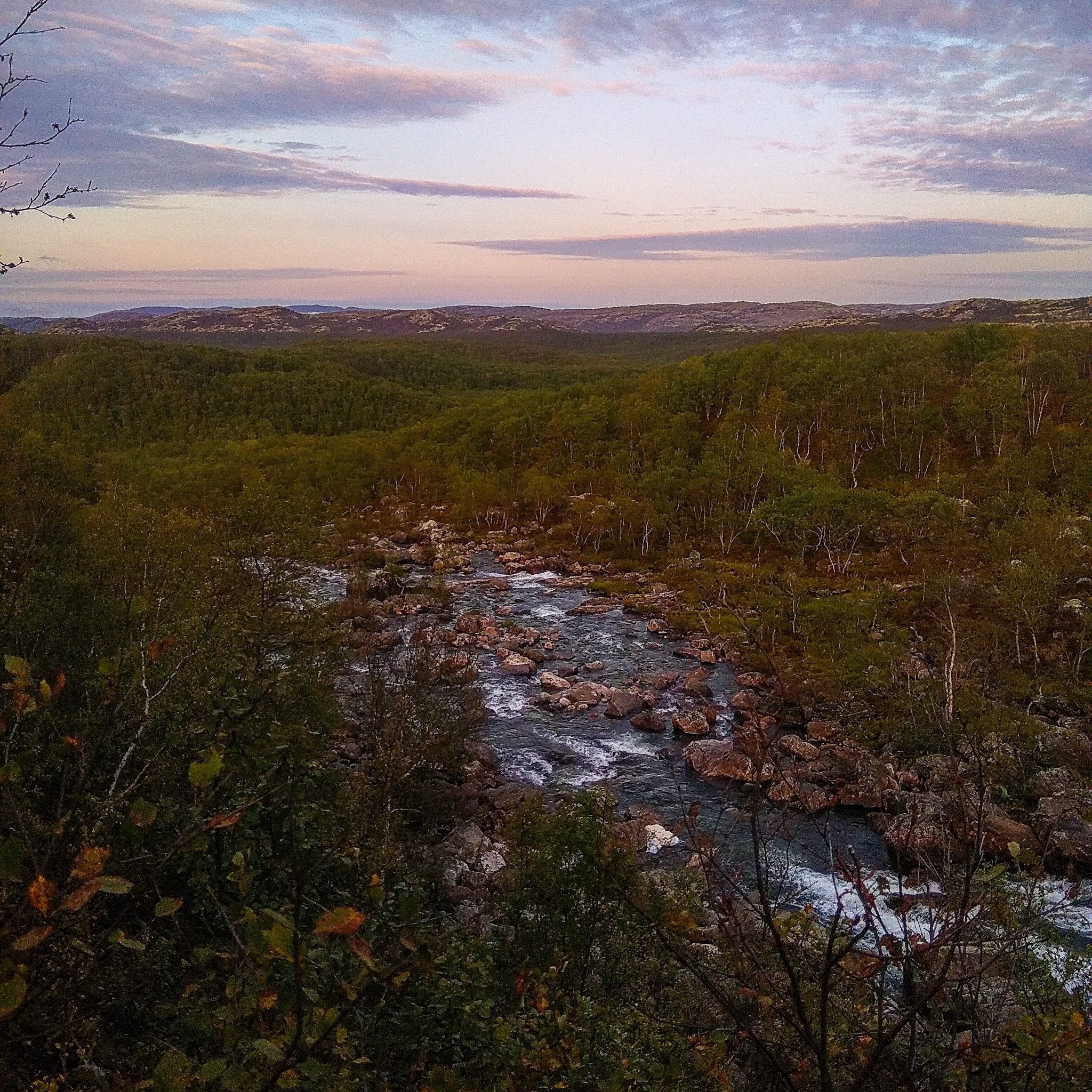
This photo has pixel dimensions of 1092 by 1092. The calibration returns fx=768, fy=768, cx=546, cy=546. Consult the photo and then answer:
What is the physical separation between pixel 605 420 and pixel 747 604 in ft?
171

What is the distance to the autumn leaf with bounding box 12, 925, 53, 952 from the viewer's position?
2.18 meters

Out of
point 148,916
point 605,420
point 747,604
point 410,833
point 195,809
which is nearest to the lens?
point 195,809

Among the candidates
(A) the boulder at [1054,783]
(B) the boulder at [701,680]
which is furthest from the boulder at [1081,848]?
(B) the boulder at [701,680]

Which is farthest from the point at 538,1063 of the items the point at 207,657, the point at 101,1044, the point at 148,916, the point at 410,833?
the point at 410,833

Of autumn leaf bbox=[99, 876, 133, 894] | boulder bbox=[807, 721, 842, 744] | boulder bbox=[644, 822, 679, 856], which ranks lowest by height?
boulder bbox=[807, 721, 842, 744]

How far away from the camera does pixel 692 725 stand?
30.5m

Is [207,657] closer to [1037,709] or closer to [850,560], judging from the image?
[1037,709]

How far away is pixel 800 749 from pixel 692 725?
430cm

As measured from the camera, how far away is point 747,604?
4488 centimetres

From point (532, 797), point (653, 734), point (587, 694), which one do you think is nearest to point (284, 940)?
point (532, 797)

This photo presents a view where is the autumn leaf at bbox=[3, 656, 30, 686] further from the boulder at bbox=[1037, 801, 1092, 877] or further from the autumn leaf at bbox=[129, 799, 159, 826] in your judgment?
the boulder at bbox=[1037, 801, 1092, 877]

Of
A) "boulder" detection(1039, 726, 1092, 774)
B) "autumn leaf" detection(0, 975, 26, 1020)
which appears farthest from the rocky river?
"autumn leaf" detection(0, 975, 26, 1020)

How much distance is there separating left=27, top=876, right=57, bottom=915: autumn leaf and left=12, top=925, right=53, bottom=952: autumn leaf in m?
0.05

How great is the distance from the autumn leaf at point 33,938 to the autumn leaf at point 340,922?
30.8 inches
